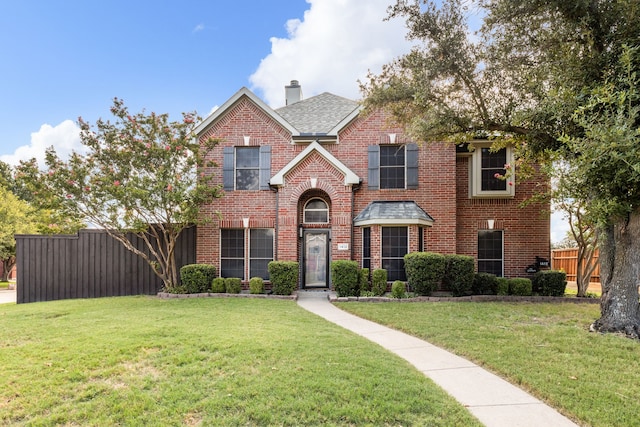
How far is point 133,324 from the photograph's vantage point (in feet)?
23.8

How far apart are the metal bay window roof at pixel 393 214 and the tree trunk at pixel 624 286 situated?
18.2 feet

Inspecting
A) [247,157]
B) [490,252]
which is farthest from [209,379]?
[490,252]

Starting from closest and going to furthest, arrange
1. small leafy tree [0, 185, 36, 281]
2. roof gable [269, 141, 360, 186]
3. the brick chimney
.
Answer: roof gable [269, 141, 360, 186], the brick chimney, small leafy tree [0, 185, 36, 281]

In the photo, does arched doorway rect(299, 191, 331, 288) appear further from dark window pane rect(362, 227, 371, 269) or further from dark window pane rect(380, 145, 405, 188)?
dark window pane rect(380, 145, 405, 188)

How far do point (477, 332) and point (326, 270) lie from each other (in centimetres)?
729

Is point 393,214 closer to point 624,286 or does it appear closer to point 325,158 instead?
point 325,158

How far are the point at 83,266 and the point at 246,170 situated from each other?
660 cm

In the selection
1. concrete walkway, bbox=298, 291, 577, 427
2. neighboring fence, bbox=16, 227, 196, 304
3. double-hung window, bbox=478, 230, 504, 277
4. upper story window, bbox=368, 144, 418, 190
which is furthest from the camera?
double-hung window, bbox=478, 230, 504, 277

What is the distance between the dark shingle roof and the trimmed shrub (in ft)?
19.3

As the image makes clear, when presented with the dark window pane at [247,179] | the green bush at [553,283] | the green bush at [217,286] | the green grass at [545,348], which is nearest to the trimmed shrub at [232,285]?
the green bush at [217,286]

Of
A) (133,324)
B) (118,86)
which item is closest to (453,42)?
(133,324)

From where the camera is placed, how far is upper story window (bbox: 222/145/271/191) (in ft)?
45.4

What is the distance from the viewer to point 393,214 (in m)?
12.7

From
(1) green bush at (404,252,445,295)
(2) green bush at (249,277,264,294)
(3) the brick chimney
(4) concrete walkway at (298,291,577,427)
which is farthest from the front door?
(3) the brick chimney
